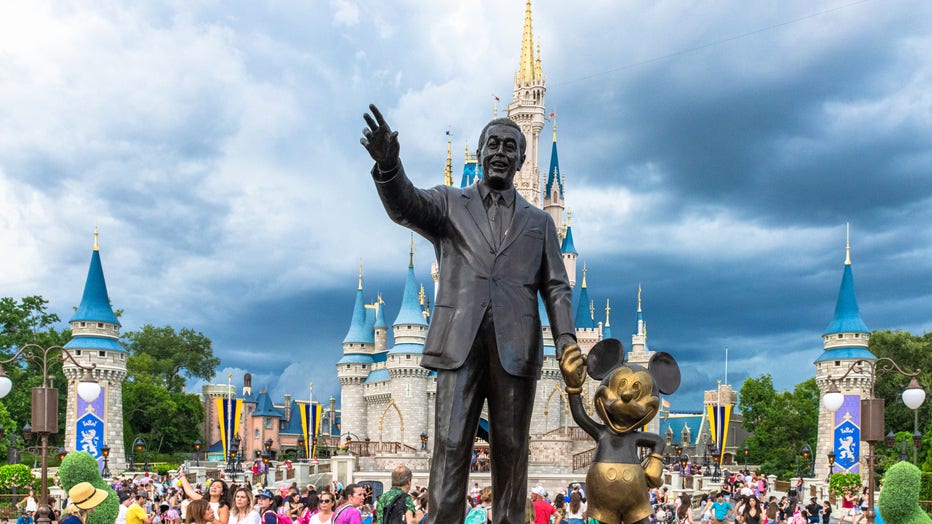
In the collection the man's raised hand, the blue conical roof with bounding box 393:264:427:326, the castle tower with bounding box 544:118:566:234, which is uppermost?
the castle tower with bounding box 544:118:566:234

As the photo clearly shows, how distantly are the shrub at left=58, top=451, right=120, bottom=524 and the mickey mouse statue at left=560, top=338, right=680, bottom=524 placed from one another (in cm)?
446

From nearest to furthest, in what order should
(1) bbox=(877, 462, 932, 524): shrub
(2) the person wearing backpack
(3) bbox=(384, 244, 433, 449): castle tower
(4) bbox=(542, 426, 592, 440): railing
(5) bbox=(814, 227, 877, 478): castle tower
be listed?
(2) the person wearing backpack → (1) bbox=(877, 462, 932, 524): shrub → (5) bbox=(814, 227, 877, 478): castle tower → (4) bbox=(542, 426, 592, 440): railing → (3) bbox=(384, 244, 433, 449): castle tower

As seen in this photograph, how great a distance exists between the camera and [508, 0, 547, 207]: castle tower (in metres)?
66.1

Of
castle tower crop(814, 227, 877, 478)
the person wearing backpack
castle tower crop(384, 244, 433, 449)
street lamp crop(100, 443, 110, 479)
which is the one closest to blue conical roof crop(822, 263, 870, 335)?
castle tower crop(814, 227, 877, 478)

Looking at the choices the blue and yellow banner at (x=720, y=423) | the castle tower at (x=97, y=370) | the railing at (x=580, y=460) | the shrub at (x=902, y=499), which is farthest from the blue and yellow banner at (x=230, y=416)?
the shrub at (x=902, y=499)

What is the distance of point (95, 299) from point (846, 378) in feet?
127

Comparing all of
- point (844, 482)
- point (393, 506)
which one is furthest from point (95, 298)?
point (393, 506)

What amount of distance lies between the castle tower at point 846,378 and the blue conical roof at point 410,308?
23596 millimetres

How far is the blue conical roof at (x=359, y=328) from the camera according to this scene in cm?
6362

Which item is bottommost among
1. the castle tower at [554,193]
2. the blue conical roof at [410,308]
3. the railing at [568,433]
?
the railing at [568,433]

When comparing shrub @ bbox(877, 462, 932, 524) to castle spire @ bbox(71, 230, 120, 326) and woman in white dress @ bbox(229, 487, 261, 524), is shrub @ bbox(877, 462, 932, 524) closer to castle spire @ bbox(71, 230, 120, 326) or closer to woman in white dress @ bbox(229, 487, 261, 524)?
woman in white dress @ bbox(229, 487, 261, 524)

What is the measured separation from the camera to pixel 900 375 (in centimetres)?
4750

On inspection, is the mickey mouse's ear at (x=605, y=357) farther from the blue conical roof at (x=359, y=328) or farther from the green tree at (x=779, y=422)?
the blue conical roof at (x=359, y=328)

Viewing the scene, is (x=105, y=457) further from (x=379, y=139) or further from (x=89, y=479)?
(x=379, y=139)
